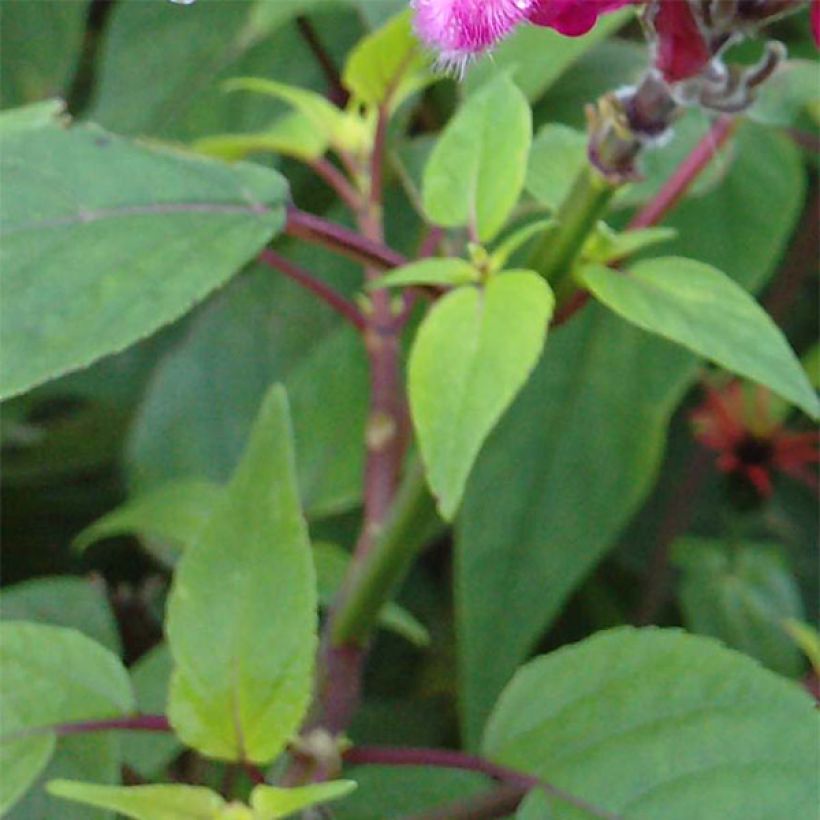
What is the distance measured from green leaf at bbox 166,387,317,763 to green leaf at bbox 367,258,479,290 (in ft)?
0.14

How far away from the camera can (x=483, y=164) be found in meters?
0.32

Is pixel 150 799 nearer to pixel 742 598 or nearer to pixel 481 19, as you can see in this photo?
pixel 481 19

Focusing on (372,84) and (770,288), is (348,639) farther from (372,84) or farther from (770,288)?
(770,288)

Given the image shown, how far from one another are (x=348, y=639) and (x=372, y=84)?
0.17 m

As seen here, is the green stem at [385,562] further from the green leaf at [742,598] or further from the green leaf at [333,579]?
the green leaf at [742,598]

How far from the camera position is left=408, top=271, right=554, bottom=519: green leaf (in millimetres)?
267

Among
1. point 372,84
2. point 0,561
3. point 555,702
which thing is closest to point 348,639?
point 555,702

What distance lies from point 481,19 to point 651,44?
7cm

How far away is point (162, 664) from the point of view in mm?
375

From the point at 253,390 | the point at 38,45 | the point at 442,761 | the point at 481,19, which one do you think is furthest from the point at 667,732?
the point at 38,45

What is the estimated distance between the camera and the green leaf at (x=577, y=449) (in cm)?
44

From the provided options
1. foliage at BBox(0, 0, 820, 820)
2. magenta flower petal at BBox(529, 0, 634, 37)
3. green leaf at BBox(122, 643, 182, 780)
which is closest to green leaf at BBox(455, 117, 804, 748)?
foliage at BBox(0, 0, 820, 820)

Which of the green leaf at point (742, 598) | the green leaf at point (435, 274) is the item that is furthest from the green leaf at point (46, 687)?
the green leaf at point (742, 598)

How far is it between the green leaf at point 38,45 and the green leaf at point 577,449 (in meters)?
0.23
